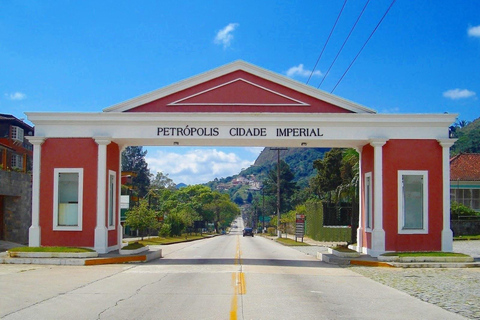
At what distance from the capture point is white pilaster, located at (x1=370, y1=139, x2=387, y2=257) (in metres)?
22.1

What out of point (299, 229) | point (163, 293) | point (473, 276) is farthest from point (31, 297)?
point (299, 229)

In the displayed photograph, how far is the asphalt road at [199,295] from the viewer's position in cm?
1003

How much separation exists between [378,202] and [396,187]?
3.37ft

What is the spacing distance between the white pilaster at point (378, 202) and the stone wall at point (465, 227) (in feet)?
Result: 77.6

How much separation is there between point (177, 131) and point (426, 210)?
423 inches

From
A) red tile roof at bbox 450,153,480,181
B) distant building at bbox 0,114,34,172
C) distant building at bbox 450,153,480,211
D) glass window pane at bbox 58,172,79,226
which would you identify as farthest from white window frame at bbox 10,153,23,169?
red tile roof at bbox 450,153,480,181

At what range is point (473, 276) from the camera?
16969mm

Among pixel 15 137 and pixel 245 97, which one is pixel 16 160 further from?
pixel 245 97

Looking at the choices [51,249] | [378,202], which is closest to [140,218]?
[51,249]

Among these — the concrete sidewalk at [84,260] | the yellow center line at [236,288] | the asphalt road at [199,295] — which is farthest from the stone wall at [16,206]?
the yellow center line at [236,288]

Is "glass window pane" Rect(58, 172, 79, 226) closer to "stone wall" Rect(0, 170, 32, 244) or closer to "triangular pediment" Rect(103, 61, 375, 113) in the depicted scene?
"triangular pediment" Rect(103, 61, 375, 113)

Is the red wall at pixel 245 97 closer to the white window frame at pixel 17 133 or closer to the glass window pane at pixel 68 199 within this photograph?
the glass window pane at pixel 68 199

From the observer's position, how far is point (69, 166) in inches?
891

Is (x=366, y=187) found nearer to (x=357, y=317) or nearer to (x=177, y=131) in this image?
(x=177, y=131)
